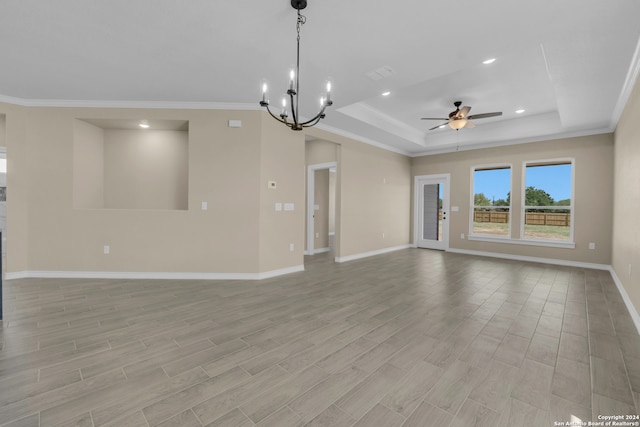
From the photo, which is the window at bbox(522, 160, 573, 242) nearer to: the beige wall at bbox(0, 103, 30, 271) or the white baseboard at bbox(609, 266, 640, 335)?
the white baseboard at bbox(609, 266, 640, 335)

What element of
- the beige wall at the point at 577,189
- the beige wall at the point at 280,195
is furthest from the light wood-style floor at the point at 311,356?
the beige wall at the point at 577,189

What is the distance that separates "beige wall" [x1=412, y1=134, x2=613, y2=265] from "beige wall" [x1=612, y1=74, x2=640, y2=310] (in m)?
1.47

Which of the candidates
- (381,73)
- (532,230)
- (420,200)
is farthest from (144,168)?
(532,230)

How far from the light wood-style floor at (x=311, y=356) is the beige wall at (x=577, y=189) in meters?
2.19

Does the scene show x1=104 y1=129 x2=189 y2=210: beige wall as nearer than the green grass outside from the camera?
Yes

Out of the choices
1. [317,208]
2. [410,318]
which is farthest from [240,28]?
[317,208]

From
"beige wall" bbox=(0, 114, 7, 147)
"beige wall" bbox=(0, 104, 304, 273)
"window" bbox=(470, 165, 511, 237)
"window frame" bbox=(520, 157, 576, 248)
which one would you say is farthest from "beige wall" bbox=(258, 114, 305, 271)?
"window frame" bbox=(520, 157, 576, 248)

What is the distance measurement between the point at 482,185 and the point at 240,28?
672 centimetres

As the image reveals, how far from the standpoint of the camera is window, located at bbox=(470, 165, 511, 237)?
6602 mm

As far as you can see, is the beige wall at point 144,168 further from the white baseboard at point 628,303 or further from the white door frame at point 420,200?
the white baseboard at point 628,303

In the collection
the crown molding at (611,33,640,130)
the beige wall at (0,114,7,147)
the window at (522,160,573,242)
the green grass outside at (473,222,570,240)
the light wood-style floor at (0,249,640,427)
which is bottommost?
the light wood-style floor at (0,249,640,427)

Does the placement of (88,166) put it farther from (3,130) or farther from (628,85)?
(628,85)

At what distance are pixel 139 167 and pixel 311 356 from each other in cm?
475

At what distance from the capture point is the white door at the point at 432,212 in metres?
7.55
